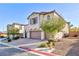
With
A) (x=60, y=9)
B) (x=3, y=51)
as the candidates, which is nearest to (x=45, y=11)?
(x=60, y=9)

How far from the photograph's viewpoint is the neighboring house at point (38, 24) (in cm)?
524

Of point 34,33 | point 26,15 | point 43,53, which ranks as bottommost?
point 43,53

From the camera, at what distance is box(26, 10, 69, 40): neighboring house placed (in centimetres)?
524

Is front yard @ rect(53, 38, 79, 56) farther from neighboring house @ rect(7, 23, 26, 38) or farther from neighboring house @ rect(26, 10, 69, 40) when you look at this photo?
neighboring house @ rect(7, 23, 26, 38)

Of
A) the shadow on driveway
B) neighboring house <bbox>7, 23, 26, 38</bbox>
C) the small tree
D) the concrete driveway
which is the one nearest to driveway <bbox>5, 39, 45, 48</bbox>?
the concrete driveway

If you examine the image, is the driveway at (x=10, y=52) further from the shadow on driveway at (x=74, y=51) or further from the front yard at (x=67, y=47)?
the shadow on driveway at (x=74, y=51)

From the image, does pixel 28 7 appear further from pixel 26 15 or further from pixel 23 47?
pixel 23 47

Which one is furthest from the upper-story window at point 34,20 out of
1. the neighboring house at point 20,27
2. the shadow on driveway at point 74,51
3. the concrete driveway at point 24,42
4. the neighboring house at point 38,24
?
the shadow on driveway at point 74,51

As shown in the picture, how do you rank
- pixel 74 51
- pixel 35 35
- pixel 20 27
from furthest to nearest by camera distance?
pixel 35 35
pixel 20 27
pixel 74 51

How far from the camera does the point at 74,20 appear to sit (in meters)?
5.19

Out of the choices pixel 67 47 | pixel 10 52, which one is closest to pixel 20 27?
pixel 10 52

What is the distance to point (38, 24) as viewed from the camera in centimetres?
532

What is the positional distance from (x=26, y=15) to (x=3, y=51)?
2.68 feet

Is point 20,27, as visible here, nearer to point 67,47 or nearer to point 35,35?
point 35,35
